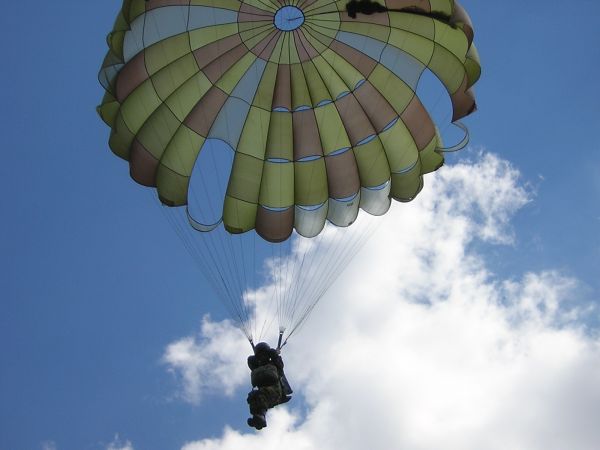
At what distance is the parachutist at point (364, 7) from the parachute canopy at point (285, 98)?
14cm

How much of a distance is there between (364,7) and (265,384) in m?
7.38

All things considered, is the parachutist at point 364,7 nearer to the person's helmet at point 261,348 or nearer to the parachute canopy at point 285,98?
the parachute canopy at point 285,98

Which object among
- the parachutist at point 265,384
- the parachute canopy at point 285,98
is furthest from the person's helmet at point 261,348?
the parachute canopy at point 285,98

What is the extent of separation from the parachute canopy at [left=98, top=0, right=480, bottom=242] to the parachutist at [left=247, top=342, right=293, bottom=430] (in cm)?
282

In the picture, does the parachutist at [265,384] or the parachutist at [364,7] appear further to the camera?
the parachutist at [364,7]

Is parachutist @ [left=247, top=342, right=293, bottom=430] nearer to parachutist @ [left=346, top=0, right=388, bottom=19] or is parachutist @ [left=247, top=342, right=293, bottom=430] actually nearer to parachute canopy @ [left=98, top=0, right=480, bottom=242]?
parachute canopy @ [left=98, top=0, right=480, bottom=242]

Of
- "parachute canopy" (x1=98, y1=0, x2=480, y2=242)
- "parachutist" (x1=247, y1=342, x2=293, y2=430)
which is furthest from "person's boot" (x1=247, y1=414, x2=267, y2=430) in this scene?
"parachute canopy" (x1=98, y1=0, x2=480, y2=242)

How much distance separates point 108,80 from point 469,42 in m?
7.07

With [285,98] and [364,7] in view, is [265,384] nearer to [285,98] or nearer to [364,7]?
[285,98]

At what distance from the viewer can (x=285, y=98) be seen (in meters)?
16.0

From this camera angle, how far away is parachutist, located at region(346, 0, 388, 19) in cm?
1521

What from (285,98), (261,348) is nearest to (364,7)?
(285,98)

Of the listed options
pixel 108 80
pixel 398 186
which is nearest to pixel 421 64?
pixel 398 186

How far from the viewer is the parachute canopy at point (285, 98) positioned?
50.8 ft
